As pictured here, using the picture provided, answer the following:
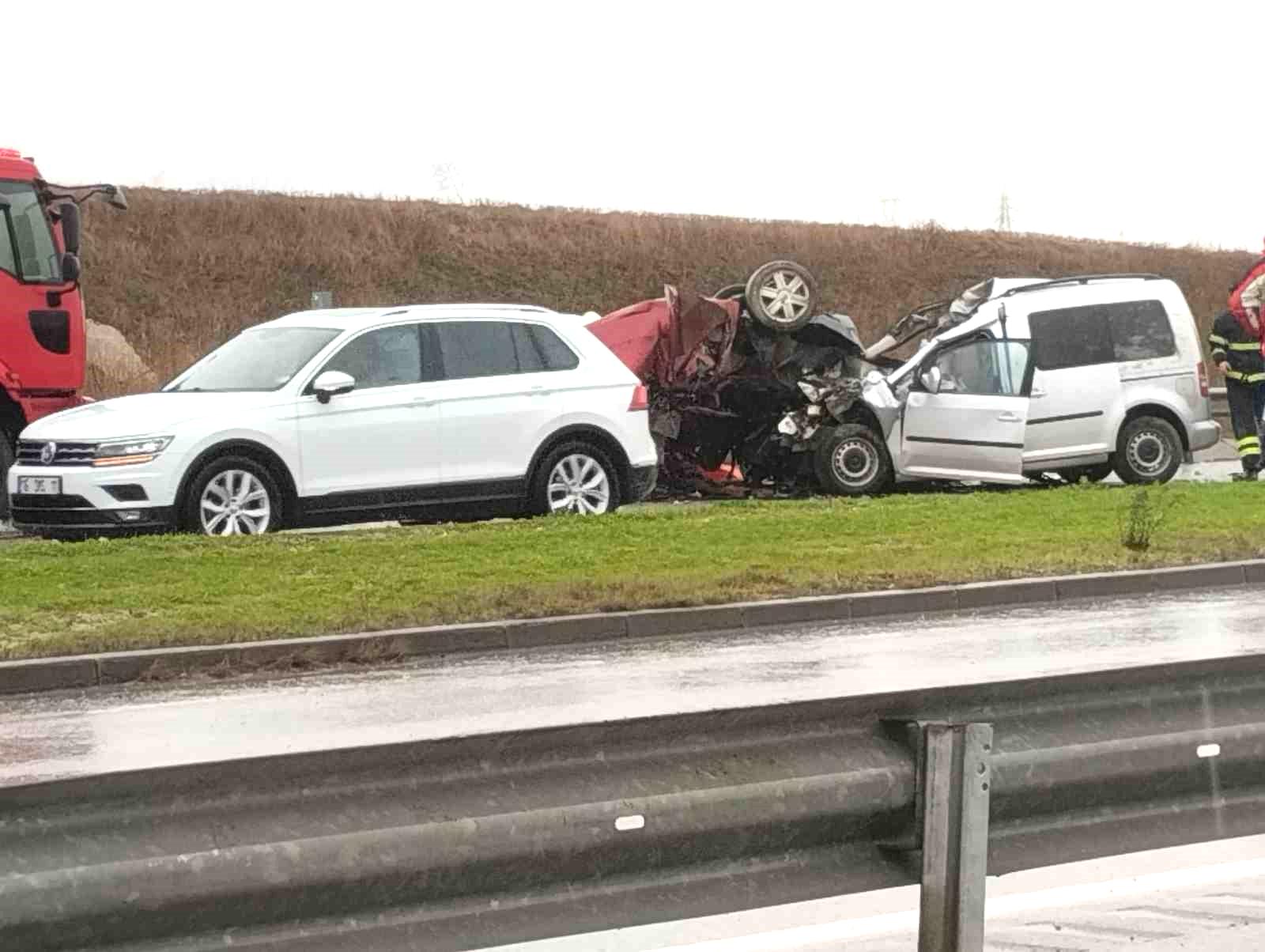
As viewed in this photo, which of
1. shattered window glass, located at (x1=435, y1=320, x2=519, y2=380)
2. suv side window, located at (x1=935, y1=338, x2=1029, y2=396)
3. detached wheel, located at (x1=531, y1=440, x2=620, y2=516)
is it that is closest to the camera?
shattered window glass, located at (x1=435, y1=320, x2=519, y2=380)

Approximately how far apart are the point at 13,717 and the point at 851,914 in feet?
17.5

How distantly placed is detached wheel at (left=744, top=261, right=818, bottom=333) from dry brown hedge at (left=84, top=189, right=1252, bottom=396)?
63.8ft

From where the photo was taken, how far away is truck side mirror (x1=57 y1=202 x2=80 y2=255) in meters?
19.1

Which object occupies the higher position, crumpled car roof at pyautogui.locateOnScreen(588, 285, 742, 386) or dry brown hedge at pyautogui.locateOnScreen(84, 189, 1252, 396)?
dry brown hedge at pyautogui.locateOnScreen(84, 189, 1252, 396)

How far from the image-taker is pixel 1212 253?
59.5 metres

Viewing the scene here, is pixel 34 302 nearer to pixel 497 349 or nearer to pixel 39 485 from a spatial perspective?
pixel 39 485

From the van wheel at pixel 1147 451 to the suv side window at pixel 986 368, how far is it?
1443 millimetres

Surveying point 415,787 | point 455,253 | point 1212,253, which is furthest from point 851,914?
point 1212,253

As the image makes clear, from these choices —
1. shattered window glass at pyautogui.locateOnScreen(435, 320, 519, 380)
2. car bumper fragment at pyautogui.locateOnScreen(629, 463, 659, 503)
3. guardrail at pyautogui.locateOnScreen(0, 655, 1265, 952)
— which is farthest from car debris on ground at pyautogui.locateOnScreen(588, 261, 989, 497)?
guardrail at pyautogui.locateOnScreen(0, 655, 1265, 952)

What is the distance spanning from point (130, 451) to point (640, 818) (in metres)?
12.4

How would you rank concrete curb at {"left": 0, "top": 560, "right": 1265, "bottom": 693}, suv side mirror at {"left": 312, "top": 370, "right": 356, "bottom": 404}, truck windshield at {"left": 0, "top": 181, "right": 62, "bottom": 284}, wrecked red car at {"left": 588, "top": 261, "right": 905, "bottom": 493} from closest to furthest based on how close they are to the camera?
concrete curb at {"left": 0, "top": 560, "right": 1265, "bottom": 693} < suv side mirror at {"left": 312, "top": 370, "right": 356, "bottom": 404} < truck windshield at {"left": 0, "top": 181, "right": 62, "bottom": 284} < wrecked red car at {"left": 588, "top": 261, "right": 905, "bottom": 493}

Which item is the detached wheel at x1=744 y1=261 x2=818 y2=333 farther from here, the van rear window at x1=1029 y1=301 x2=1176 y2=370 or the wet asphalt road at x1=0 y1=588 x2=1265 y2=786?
the wet asphalt road at x1=0 y1=588 x2=1265 y2=786

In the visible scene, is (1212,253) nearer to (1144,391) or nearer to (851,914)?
(1144,391)

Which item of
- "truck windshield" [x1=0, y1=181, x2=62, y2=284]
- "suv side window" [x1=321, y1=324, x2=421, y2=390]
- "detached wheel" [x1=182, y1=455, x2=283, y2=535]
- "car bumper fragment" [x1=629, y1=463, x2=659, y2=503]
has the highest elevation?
"truck windshield" [x1=0, y1=181, x2=62, y2=284]
